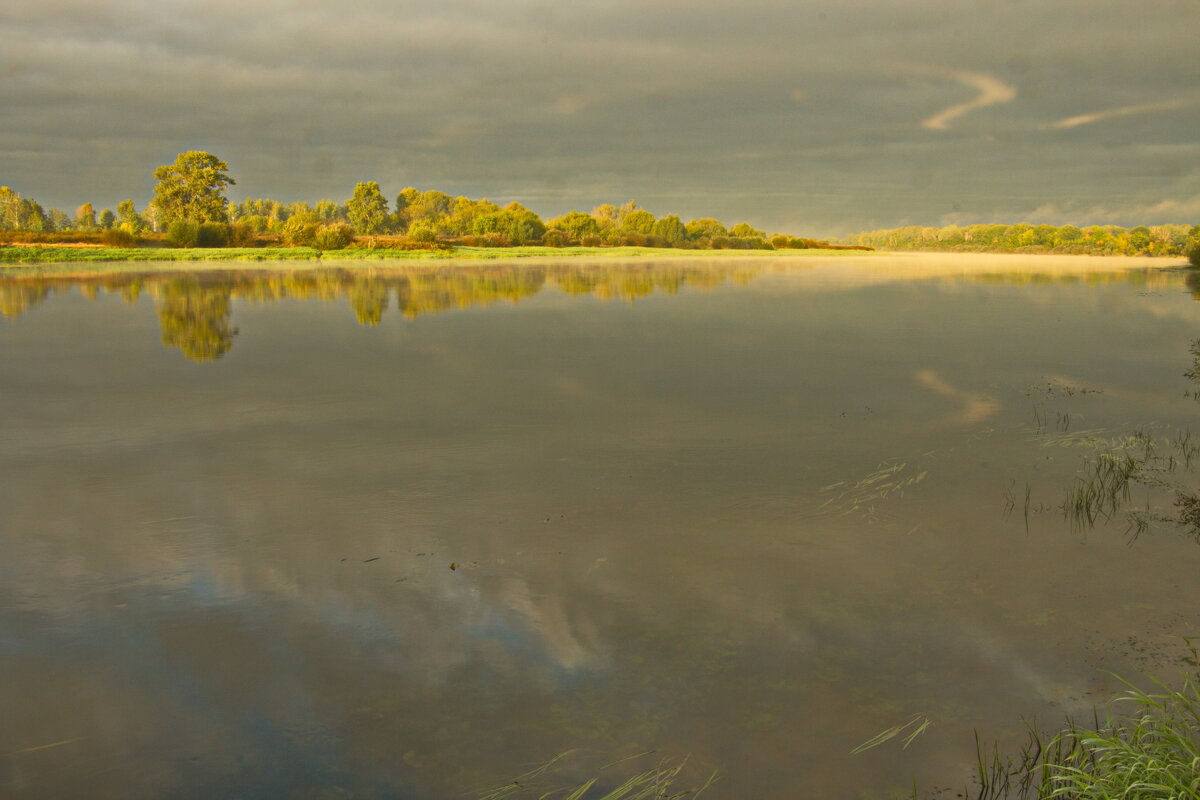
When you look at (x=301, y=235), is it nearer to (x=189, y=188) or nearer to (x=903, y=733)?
(x=189, y=188)

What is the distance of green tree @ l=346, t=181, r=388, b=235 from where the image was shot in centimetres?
15438

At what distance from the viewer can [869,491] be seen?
8.27 m

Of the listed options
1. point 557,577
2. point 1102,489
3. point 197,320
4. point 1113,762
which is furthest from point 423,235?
point 1113,762

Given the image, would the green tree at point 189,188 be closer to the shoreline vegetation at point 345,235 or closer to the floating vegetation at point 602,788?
the shoreline vegetation at point 345,235

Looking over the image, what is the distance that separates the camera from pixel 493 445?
32.9 feet

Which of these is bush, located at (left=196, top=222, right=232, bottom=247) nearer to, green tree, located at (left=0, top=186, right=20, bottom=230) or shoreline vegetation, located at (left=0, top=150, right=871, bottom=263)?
shoreline vegetation, located at (left=0, top=150, right=871, bottom=263)

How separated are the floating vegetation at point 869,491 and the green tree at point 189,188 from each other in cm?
11287

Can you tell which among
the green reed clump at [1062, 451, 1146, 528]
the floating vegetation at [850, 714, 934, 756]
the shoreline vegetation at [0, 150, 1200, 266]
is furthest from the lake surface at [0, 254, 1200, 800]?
the shoreline vegetation at [0, 150, 1200, 266]

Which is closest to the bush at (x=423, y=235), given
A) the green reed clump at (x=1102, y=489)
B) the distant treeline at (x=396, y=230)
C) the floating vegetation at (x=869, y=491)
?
the distant treeline at (x=396, y=230)

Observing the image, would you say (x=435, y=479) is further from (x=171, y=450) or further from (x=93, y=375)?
(x=93, y=375)

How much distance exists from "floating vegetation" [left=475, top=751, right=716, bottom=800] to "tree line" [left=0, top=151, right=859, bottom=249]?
8833 centimetres

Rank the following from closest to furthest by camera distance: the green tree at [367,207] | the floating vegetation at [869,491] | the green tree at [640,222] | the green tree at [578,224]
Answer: the floating vegetation at [869,491], the green tree at [367,207], the green tree at [578,224], the green tree at [640,222]

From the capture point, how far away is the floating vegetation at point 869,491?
769 cm

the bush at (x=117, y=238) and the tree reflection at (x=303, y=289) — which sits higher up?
the bush at (x=117, y=238)
